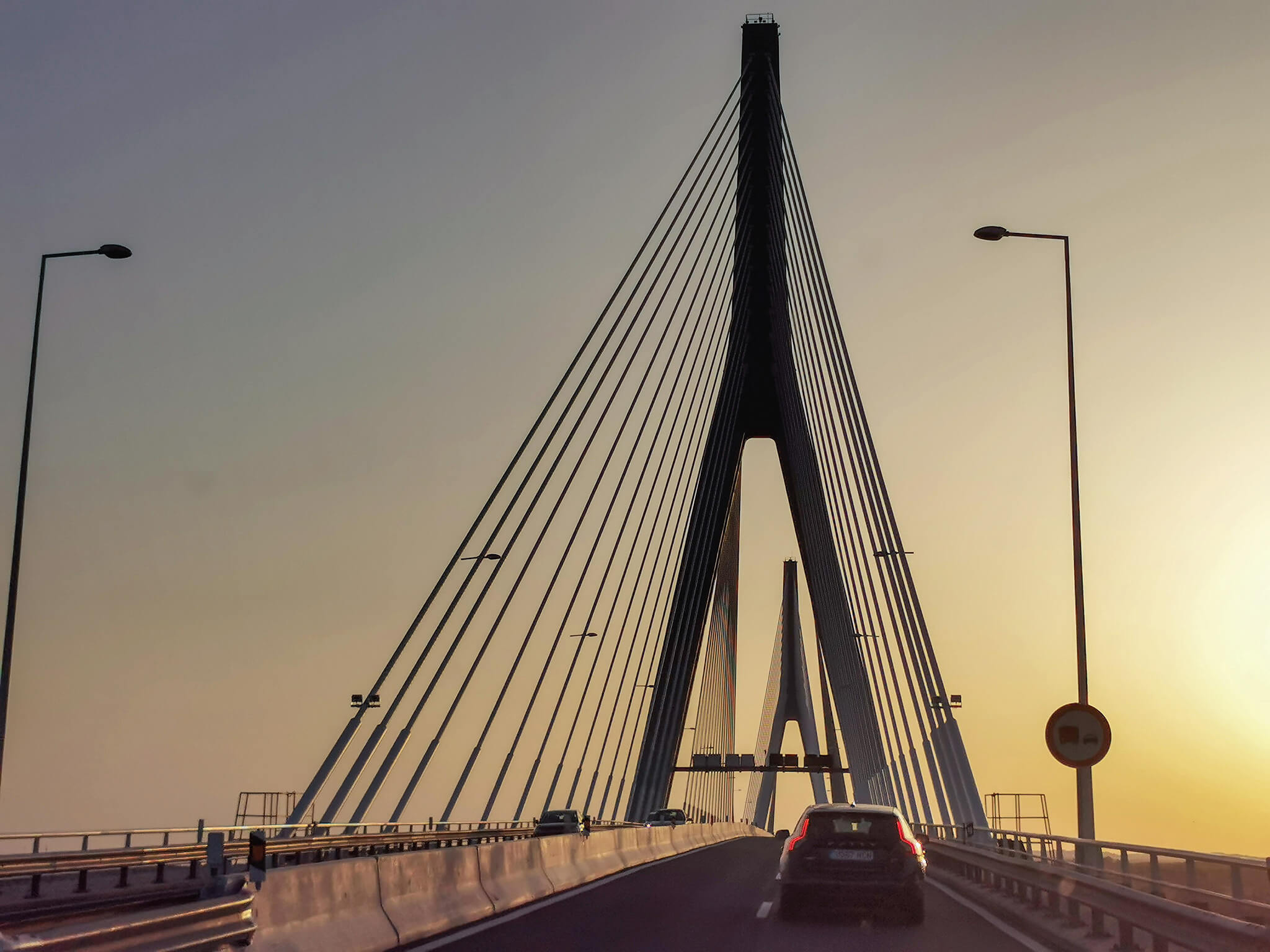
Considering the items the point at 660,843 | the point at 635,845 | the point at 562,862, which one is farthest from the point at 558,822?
the point at 562,862

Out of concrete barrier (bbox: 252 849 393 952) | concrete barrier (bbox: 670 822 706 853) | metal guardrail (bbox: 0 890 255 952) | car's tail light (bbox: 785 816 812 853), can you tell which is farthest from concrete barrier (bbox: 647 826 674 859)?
metal guardrail (bbox: 0 890 255 952)

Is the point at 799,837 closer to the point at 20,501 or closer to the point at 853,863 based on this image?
the point at 853,863

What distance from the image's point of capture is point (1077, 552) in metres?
22.6

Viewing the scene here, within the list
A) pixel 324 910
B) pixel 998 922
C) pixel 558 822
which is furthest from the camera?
pixel 558 822

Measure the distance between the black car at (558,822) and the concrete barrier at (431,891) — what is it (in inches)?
1238

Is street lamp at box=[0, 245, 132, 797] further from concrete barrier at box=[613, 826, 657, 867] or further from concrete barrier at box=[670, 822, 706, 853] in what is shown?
concrete barrier at box=[670, 822, 706, 853]

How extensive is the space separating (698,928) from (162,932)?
8097 millimetres

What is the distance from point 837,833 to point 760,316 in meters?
32.2

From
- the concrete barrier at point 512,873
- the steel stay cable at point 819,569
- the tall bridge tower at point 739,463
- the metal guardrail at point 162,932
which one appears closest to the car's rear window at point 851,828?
the concrete barrier at point 512,873

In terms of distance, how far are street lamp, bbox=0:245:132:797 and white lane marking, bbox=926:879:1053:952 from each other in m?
13.9

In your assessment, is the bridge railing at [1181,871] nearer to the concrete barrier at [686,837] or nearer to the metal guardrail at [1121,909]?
the metal guardrail at [1121,909]

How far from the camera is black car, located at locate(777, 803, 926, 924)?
17.7 metres

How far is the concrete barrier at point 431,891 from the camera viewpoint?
1429 cm

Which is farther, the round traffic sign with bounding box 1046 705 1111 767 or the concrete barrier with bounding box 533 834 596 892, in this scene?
the concrete barrier with bounding box 533 834 596 892
